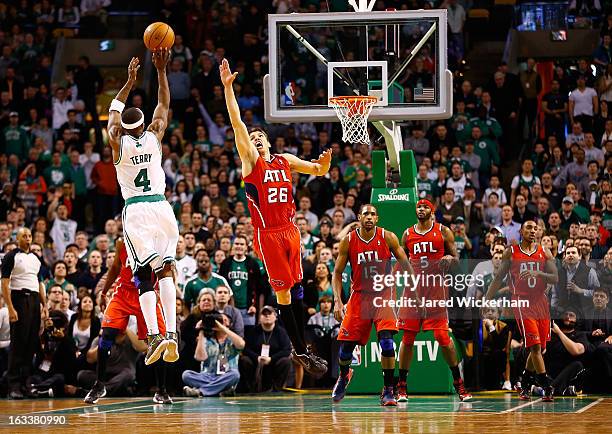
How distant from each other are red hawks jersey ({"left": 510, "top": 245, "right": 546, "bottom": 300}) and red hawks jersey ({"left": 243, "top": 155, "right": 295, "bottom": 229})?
3.73 meters

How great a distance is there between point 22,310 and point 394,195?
200 inches

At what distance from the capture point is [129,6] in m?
26.3

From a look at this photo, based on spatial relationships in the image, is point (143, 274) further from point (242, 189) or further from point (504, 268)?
point (242, 189)

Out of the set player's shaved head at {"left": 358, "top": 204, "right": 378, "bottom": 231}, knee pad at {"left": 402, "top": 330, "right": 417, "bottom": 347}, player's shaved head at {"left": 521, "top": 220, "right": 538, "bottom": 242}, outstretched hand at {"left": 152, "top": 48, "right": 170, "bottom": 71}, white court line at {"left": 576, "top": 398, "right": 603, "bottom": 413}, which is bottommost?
white court line at {"left": 576, "top": 398, "right": 603, "bottom": 413}

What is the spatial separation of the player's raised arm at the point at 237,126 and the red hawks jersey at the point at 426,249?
126 inches

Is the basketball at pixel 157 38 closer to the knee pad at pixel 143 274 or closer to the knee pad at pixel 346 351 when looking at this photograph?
the knee pad at pixel 143 274

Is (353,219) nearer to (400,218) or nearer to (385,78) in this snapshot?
(400,218)

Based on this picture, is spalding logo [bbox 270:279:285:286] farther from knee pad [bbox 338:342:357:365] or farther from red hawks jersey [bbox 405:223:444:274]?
red hawks jersey [bbox 405:223:444:274]

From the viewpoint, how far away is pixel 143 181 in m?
11.4

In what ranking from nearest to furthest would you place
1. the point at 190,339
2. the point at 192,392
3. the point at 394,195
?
the point at 394,195 → the point at 192,392 → the point at 190,339

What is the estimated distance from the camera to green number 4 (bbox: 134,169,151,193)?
37.3 ft

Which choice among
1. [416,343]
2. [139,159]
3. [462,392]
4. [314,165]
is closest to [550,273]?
[462,392]

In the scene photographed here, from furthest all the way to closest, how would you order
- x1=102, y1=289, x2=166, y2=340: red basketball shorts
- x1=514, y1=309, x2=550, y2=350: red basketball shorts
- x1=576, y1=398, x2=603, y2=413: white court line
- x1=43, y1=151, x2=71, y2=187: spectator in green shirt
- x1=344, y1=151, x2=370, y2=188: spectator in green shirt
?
x1=43, y1=151, x2=71, y2=187: spectator in green shirt
x1=344, y1=151, x2=370, y2=188: spectator in green shirt
x1=514, y1=309, x2=550, y2=350: red basketball shorts
x1=102, y1=289, x2=166, y2=340: red basketball shorts
x1=576, y1=398, x2=603, y2=413: white court line

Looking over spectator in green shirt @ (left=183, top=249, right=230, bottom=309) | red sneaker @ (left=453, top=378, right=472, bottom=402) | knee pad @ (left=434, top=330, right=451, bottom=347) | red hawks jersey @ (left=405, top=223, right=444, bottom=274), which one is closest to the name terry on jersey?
red hawks jersey @ (left=405, top=223, right=444, bottom=274)
